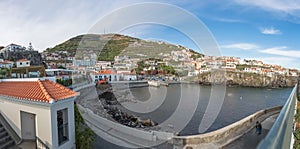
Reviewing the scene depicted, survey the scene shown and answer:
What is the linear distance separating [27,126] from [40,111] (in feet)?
3.05

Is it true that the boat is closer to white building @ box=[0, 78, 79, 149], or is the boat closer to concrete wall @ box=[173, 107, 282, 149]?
concrete wall @ box=[173, 107, 282, 149]

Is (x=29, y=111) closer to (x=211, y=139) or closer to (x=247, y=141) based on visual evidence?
(x=211, y=139)

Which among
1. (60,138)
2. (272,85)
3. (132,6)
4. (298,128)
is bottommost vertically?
(272,85)

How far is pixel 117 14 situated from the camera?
8.52 metres

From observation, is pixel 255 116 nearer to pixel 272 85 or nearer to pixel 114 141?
pixel 114 141

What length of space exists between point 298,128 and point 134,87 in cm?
2974

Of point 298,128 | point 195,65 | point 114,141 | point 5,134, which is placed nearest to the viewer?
point 298,128

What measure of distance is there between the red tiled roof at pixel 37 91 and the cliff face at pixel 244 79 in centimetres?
3823

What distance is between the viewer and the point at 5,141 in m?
3.54

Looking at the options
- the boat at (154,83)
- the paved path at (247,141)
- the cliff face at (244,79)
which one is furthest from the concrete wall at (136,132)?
the cliff face at (244,79)

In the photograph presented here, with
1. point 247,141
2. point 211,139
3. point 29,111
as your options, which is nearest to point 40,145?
point 29,111

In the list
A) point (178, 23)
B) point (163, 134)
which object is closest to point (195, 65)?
point (178, 23)

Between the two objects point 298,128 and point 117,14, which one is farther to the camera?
point 117,14

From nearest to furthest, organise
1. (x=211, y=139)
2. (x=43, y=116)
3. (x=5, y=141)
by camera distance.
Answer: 1. (x=43, y=116)
2. (x=5, y=141)
3. (x=211, y=139)
